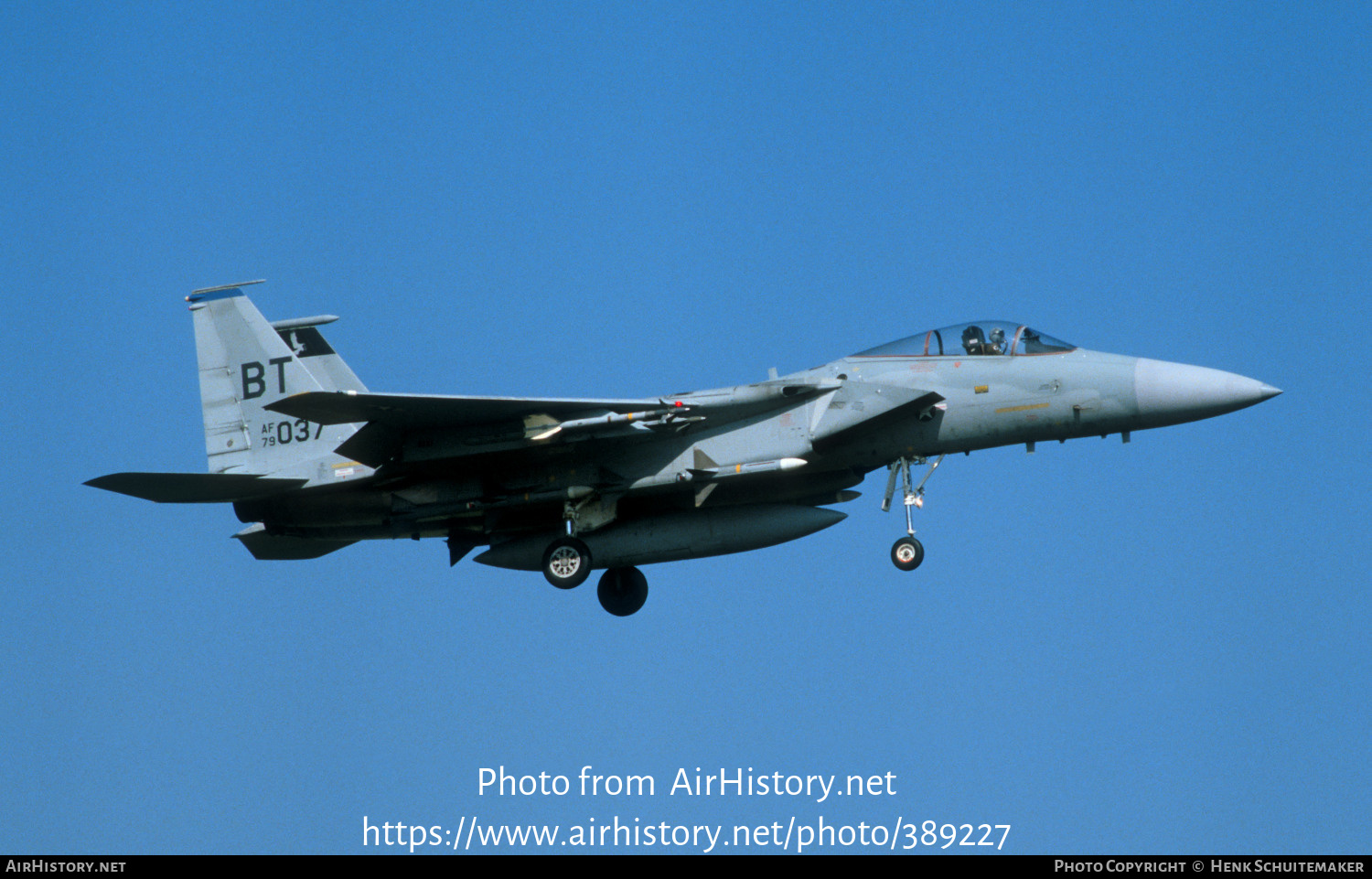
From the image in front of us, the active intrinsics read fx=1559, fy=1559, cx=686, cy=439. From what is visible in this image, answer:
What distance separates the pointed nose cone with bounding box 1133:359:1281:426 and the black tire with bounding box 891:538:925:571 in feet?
9.97

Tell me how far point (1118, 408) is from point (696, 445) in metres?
4.96

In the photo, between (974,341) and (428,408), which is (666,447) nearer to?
(428,408)

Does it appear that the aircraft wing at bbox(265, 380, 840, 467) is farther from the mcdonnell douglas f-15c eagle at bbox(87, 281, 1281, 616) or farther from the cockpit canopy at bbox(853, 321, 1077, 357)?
the cockpit canopy at bbox(853, 321, 1077, 357)

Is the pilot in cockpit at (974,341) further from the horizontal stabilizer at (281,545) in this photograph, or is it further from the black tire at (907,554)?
the horizontal stabilizer at (281,545)

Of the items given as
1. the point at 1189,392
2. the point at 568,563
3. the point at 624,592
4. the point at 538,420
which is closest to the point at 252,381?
the point at 538,420

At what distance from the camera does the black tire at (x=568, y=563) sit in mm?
19125

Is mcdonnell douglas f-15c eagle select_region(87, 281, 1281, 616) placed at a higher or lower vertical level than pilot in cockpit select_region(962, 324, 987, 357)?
lower

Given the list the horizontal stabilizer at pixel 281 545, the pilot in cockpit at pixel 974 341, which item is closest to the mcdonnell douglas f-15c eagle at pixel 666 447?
the pilot in cockpit at pixel 974 341

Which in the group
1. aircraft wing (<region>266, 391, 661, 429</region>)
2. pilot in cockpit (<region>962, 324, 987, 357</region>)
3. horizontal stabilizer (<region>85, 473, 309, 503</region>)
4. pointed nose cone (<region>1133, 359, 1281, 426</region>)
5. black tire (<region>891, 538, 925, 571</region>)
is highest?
pilot in cockpit (<region>962, 324, 987, 357</region>)

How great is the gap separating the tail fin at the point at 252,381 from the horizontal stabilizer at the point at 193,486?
18.4 inches

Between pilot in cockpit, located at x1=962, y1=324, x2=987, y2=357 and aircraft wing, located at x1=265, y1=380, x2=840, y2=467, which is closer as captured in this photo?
aircraft wing, located at x1=265, y1=380, x2=840, y2=467

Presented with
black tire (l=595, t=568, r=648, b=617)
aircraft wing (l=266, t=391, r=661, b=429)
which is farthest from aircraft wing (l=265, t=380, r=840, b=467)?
black tire (l=595, t=568, r=648, b=617)

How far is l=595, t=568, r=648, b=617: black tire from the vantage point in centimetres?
2067
